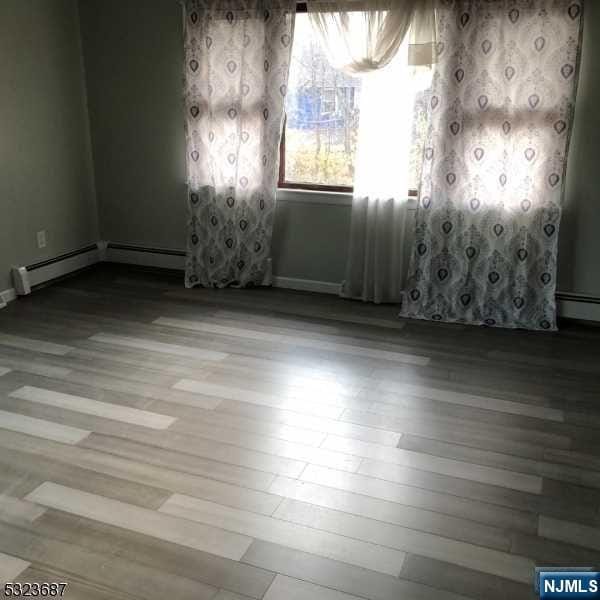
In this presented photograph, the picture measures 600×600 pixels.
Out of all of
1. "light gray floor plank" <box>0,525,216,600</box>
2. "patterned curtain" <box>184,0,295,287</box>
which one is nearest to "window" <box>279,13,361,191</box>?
"patterned curtain" <box>184,0,295,287</box>

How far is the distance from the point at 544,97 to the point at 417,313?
1510 mm

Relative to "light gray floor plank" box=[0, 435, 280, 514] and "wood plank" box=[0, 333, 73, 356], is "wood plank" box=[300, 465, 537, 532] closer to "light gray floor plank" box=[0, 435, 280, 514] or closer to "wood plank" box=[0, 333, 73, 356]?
"light gray floor plank" box=[0, 435, 280, 514]

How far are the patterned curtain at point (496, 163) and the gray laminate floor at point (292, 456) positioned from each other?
0.85 ft

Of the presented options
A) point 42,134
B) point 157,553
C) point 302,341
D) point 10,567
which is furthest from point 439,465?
point 42,134

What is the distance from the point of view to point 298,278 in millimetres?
4652

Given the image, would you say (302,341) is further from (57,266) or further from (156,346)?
(57,266)

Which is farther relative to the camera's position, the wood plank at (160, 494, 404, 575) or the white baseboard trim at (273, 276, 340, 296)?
the white baseboard trim at (273, 276, 340, 296)

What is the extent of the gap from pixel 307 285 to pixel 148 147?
165 cm

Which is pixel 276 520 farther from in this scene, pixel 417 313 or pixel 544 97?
pixel 544 97

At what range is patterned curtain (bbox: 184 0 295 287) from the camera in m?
4.14

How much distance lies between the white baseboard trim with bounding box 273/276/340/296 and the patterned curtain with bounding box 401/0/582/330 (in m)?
0.62

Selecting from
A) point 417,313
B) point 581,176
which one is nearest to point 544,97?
point 581,176

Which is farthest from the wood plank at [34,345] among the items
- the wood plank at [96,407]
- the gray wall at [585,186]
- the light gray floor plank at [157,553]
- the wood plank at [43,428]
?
the gray wall at [585,186]

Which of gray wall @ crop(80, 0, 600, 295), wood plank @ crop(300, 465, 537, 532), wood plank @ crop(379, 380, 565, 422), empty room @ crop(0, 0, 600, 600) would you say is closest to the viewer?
empty room @ crop(0, 0, 600, 600)
